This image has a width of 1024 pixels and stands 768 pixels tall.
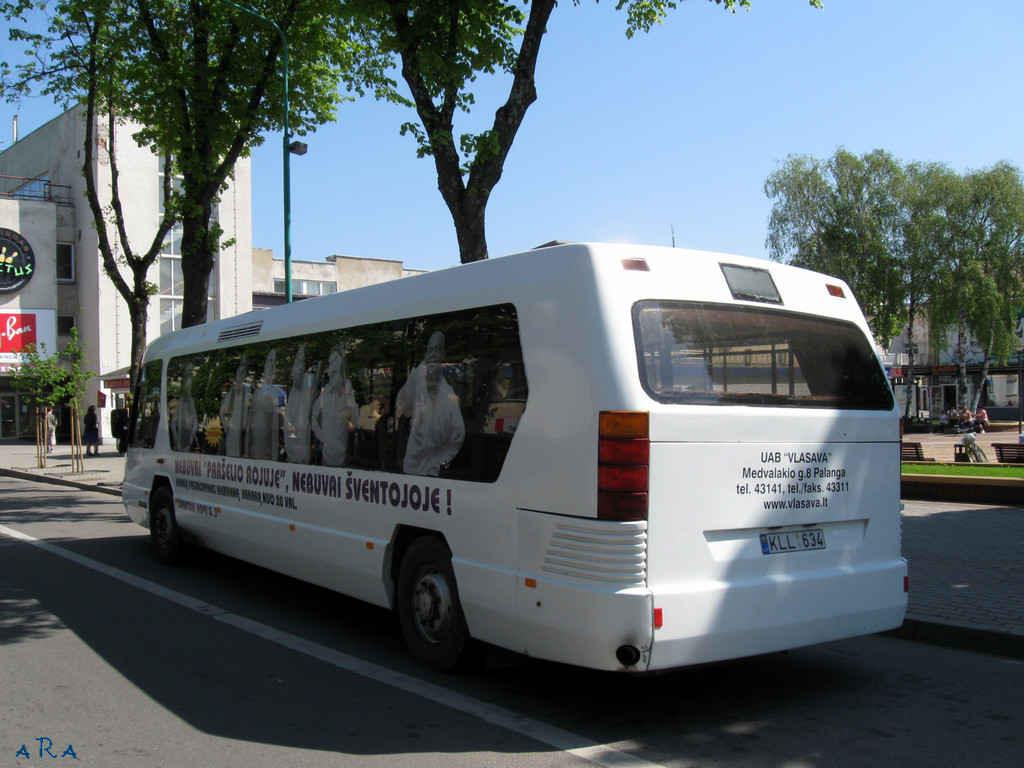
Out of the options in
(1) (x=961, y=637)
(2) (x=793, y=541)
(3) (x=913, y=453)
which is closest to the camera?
(2) (x=793, y=541)

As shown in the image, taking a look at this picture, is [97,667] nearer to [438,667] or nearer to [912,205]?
[438,667]

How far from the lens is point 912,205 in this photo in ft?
150

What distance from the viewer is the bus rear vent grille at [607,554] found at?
443cm

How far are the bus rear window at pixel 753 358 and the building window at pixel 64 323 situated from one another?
1776 inches

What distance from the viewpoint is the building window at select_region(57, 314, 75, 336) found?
44.2 m

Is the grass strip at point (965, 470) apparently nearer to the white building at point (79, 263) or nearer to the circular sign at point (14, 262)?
the white building at point (79, 263)

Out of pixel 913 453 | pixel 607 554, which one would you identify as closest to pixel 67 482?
pixel 913 453

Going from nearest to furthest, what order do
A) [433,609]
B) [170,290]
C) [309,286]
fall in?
[433,609] < [170,290] < [309,286]

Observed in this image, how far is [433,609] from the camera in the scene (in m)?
5.76

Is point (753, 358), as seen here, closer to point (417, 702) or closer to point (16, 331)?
point (417, 702)

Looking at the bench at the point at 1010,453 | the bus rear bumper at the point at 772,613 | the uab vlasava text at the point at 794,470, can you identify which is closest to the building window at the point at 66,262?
the bench at the point at 1010,453

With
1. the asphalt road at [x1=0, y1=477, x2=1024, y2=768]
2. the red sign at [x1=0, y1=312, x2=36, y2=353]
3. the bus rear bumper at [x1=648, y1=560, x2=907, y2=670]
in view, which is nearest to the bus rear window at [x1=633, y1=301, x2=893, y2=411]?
the bus rear bumper at [x1=648, y1=560, x2=907, y2=670]

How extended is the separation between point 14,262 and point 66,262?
99.5 inches

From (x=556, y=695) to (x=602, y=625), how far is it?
1084 millimetres
